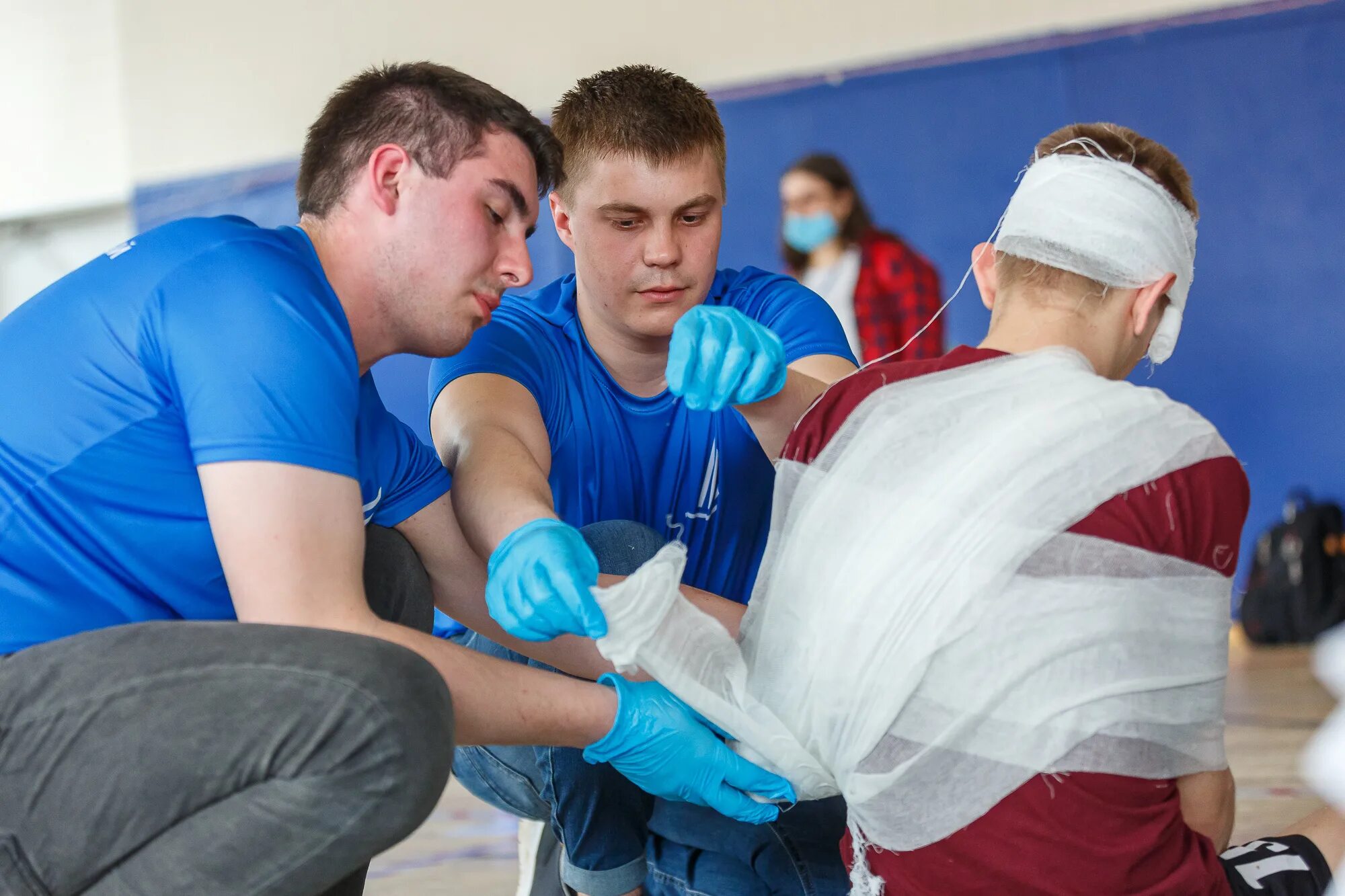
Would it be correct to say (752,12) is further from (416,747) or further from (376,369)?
(416,747)

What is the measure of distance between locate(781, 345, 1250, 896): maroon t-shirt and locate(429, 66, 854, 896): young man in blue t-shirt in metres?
0.44

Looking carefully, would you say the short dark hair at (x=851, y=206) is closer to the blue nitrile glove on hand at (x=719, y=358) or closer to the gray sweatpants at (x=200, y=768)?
the blue nitrile glove on hand at (x=719, y=358)

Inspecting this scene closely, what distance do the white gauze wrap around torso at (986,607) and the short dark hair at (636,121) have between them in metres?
0.67

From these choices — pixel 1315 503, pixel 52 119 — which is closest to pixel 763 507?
pixel 1315 503

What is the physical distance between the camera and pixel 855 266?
13.2ft

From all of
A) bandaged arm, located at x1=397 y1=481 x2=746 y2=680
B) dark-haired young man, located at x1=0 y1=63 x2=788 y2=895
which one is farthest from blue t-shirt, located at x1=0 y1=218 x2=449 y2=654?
bandaged arm, located at x1=397 y1=481 x2=746 y2=680

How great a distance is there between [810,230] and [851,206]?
0.16 meters

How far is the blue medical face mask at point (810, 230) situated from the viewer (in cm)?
418

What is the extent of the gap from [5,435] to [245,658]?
348 millimetres

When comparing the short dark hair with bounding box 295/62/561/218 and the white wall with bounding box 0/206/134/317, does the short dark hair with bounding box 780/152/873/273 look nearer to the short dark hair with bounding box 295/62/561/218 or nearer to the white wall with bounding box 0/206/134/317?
the short dark hair with bounding box 295/62/561/218

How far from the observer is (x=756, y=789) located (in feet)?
3.99

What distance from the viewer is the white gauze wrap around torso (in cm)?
102

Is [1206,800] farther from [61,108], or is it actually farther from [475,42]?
[61,108]

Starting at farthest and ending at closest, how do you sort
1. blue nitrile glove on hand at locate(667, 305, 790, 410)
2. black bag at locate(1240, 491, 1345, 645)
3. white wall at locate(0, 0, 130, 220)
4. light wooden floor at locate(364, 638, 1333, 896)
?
white wall at locate(0, 0, 130, 220)
black bag at locate(1240, 491, 1345, 645)
light wooden floor at locate(364, 638, 1333, 896)
blue nitrile glove on hand at locate(667, 305, 790, 410)
